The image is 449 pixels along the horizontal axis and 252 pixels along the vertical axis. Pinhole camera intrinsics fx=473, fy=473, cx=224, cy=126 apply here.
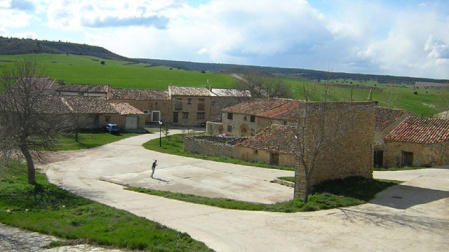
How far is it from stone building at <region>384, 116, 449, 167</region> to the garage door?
101 ft

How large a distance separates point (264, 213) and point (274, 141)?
1562 cm

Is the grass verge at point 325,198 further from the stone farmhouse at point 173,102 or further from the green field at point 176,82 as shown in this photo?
the green field at point 176,82

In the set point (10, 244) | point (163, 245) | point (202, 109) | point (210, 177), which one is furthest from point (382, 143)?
point (202, 109)

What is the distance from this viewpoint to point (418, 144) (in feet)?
96.3

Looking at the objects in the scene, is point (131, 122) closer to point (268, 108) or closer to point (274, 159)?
point (268, 108)

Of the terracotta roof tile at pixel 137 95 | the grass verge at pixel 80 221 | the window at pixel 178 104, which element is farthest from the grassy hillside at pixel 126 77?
the grass verge at pixel 80 221

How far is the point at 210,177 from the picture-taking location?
2756 cm

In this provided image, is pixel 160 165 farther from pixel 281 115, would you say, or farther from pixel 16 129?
pixel 281 115

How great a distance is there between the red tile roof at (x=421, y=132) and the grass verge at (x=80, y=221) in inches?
781

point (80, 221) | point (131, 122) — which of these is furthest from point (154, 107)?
point (80, 221)

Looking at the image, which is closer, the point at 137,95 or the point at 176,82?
the point at 137,95

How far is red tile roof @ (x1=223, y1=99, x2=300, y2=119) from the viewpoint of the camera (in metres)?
44.4

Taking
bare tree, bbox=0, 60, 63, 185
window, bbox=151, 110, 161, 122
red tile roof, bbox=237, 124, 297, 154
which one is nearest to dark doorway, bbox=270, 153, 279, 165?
red tile roof, bbox=237, 124, 297, 154

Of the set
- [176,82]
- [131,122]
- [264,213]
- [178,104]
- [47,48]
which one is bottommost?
[264,213]
